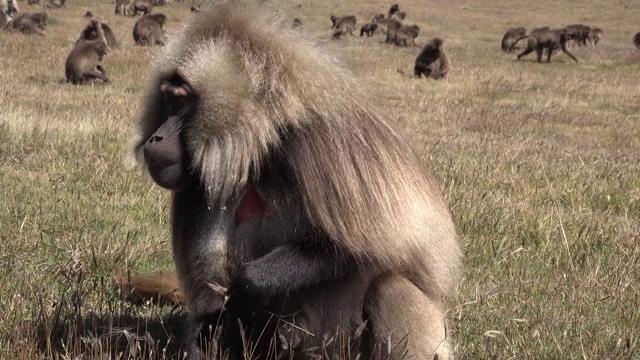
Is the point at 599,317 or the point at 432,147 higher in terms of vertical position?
the point at 599,317

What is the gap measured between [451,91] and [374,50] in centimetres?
889

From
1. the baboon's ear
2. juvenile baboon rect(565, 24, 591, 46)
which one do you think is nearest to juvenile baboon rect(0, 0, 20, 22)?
juvenile baboon rect(565, 24, 591, 46)

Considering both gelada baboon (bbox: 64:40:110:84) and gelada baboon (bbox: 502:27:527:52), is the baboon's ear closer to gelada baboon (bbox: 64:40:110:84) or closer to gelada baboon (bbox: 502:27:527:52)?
gelada baboon (bbox: 64:40:110:84)

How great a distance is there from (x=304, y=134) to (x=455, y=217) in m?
2.83

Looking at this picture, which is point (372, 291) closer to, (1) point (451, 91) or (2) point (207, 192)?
(2) point (207, 192)

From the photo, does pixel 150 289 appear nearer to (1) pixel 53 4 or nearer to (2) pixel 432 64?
(2) pixel 432 64

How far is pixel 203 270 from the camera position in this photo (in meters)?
2.88

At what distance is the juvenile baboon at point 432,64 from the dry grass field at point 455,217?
10.2 feet

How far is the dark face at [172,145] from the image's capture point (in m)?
2.70

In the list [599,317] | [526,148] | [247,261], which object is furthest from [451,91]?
[247,261]

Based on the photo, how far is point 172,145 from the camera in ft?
8.93

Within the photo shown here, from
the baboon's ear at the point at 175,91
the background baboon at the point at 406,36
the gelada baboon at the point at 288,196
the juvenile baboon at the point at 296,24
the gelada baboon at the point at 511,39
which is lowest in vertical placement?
the gelada baboon at the point at 511,39

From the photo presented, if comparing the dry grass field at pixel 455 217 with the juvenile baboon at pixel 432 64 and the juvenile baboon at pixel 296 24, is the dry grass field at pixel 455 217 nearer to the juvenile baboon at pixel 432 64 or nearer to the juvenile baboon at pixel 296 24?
the juvenile baboon at pixel 296 24

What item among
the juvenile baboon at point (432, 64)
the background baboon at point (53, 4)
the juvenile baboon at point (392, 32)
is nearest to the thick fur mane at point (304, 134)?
the juvenile baboon at point (432, 64)
